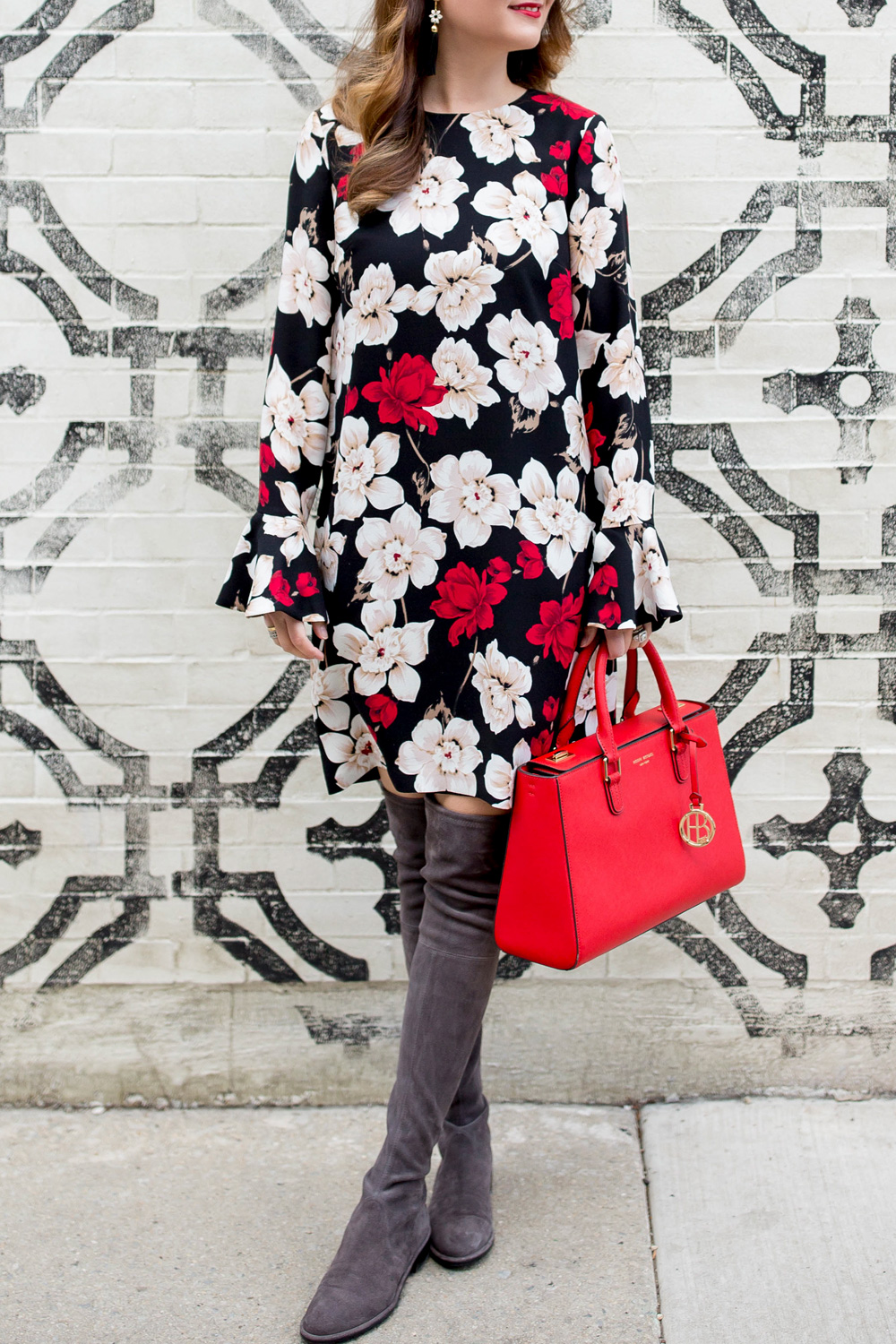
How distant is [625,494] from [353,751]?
0.59 meters

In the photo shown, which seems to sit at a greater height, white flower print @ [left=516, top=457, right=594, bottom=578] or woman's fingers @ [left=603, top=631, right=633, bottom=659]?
white flower print @ [left=516, top=457, right=594, bottom=578]

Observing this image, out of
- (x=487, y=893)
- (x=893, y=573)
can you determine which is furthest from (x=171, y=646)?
(x=893, y=573)

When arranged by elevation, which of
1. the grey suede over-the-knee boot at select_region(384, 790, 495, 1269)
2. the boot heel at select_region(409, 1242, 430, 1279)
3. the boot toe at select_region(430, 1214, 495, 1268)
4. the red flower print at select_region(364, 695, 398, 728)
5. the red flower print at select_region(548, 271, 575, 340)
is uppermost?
the red flower print at select_region(548, 271, 575, 340)

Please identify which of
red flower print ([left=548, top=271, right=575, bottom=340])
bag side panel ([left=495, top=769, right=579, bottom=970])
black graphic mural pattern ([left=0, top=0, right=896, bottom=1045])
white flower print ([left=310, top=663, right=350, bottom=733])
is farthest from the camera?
black graphic mural pattern ([left=0, top=0, right=896, bottom=1045])

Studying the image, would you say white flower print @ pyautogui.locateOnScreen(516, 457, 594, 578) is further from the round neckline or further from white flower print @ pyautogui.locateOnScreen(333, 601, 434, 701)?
the round neckline

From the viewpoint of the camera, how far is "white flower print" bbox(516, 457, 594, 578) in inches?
66.4

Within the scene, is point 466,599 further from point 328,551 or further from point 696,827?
point 696,827

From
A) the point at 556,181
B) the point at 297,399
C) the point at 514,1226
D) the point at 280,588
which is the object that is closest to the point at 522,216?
the point at 556,181

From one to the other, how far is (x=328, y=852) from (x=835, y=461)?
1.24 meters

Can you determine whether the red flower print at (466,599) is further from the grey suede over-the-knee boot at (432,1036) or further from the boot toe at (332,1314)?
the boot toe at (332,1314)

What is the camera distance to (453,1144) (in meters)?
1.92

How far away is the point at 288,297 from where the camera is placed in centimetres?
174

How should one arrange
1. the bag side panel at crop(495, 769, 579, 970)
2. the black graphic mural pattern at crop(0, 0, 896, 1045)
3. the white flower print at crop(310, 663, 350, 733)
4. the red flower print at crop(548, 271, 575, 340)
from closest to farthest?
the bag side panel at crop(495, 769, 579, 970)
the red flower print at crop(548, 271, 575, 340)
the white flower print at crop(310, 663, 350, 733)
the black graphic mural pattern at crop(0, 0, 896, 1045)

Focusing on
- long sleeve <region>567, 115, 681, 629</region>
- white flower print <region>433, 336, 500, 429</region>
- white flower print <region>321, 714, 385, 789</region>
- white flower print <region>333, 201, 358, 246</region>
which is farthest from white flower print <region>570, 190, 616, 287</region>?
white flower print <region>321, 714, 385, 789</region>
